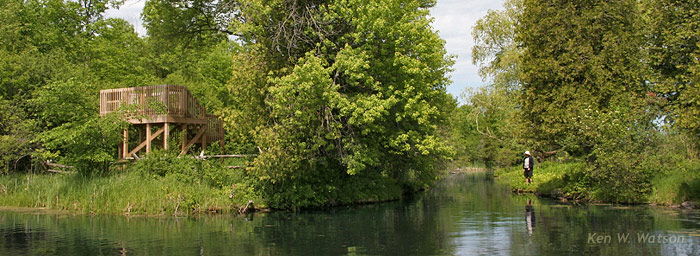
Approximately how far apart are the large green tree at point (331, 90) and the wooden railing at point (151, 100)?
9.10 ft

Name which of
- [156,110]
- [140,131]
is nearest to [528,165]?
[156,110]

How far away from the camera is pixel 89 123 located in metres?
25.7

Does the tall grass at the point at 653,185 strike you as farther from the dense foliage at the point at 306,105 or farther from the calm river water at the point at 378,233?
the dense foliage at the point at 306,105

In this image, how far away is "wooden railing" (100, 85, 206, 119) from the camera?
28428 millimetres

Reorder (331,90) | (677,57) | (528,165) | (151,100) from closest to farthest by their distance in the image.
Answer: (677,57), (331,90), (151,100), (528,165)

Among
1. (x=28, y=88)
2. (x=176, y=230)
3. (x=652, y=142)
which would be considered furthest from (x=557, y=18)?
(x=28, y=88)

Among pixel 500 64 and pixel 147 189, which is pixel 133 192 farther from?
pixel 500 64

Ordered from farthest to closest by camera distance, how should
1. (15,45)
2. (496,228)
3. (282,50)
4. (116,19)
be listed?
(116,19) → (15,45) → (282,50) → (496,228)

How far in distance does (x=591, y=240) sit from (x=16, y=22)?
35461 millimetres

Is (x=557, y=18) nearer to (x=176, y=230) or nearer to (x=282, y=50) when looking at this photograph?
(x=282, y=50)

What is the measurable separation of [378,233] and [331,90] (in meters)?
7.81

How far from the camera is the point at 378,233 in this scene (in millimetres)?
18234

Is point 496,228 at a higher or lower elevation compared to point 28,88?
lower

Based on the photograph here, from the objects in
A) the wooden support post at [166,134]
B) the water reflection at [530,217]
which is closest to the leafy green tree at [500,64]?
the water reflection at [530,217]
